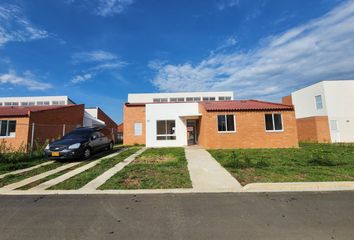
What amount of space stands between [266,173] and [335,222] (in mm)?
3746

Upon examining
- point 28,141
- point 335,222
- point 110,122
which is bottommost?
point 335,222

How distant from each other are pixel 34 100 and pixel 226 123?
43.3 meters

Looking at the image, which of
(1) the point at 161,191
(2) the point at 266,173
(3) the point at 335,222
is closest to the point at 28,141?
(1) the point at 161,191

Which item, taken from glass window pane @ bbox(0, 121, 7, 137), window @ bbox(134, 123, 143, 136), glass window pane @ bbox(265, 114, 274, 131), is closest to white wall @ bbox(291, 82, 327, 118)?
glass window pane @ bbox(265, 114, 274, 131)

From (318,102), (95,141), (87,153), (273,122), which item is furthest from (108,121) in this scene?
(318,102)

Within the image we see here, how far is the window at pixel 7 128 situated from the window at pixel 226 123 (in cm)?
Answer: 1688

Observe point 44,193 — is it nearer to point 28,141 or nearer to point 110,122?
point 28,141

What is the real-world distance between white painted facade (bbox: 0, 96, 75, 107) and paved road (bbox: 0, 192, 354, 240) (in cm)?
4171

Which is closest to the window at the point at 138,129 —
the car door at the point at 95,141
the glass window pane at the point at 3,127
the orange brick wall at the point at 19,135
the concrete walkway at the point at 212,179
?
the car door at the point at 95,141

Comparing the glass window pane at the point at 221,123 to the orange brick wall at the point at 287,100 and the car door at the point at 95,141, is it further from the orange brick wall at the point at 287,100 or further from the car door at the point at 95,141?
the orange brick wall at the point at 287,100

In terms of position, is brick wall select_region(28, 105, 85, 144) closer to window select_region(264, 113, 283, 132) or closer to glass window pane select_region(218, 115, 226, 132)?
glass window pane select_region(218, 115, 226, 132)

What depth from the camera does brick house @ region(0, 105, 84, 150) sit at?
16422 millimetres

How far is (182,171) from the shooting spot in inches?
322

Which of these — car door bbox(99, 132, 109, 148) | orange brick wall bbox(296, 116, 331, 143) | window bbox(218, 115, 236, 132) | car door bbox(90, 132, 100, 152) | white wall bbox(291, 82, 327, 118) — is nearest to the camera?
car door bbox(90, 132, 100, 152)
